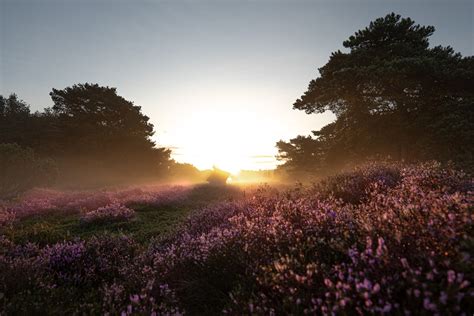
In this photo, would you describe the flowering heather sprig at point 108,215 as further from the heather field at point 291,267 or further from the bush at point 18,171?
the bush at point 18,171

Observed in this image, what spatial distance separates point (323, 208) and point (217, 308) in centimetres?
211

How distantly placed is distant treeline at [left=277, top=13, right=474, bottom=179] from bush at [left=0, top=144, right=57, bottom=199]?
71.2 ft

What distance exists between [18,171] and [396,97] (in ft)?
91.8

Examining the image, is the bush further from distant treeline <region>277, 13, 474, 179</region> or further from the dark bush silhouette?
the dark bush silhouette

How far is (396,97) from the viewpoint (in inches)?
843

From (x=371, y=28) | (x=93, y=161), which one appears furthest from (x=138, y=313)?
(x=93, y=161)

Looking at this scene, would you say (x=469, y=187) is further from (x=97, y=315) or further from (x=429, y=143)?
(x=429, y=143)

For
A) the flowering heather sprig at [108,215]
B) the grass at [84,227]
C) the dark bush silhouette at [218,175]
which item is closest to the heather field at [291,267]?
the grass at [84,227]

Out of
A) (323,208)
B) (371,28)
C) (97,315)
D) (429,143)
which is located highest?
(371,28)

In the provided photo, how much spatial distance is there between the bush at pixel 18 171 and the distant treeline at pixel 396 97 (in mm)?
21701

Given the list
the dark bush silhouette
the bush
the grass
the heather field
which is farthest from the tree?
the heather field

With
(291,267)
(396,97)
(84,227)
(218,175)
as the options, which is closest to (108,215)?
(84,227)

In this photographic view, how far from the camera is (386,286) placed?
2.53 meters

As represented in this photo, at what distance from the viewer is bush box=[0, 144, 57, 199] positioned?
2323 centimetres
